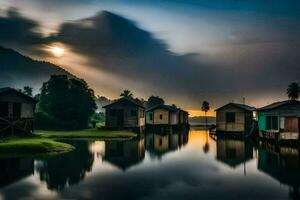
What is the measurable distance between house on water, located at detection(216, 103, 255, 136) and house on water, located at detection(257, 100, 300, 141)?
12.3 metres

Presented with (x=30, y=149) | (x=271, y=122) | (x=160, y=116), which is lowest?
(x=30, y=149)

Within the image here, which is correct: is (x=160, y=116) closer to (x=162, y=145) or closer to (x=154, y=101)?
(x=162, y=145)

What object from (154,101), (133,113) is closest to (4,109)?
(133,113)

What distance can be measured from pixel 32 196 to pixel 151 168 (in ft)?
40.2

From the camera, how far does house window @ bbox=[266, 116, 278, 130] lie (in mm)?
51984

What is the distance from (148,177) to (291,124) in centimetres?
3164

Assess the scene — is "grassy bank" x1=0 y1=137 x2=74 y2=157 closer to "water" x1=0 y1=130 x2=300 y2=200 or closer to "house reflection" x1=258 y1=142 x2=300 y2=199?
"water" x1=0 y1=130 x2=300 y2=200

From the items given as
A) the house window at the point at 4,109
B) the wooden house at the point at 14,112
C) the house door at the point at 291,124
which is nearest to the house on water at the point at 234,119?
the house door at the point at 291,124

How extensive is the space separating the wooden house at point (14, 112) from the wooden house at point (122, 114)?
2383cm

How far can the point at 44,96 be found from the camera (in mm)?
78625

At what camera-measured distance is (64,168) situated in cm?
2728

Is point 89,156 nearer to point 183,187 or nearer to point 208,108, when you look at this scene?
point 183,187

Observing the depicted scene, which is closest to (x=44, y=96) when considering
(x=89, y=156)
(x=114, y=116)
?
(x=114, y=116)

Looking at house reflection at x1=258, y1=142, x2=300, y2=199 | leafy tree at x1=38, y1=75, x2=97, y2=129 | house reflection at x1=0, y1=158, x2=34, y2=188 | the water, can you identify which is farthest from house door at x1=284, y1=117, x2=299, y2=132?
leafy tree at x1=38, y1=75, x2=97, y2=129
